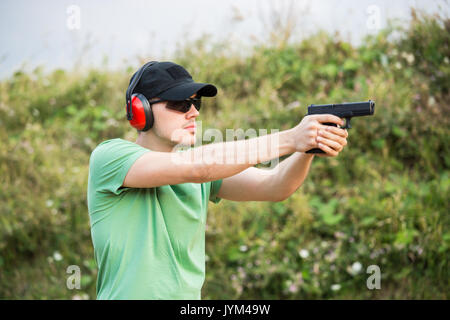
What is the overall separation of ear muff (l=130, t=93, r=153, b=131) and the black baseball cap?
0.14 feet

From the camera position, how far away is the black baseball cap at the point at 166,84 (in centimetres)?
218

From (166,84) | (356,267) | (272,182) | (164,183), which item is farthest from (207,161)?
(356,267)

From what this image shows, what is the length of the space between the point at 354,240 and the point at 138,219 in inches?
111

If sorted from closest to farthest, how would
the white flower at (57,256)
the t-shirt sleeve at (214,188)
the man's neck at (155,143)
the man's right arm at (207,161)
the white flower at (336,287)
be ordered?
the man's right arm at (207,161)
the man's neck at (155,143)
the t-shirt sleeve at (214,188)
the white flower at (336,287)
the white flower at (57,256)

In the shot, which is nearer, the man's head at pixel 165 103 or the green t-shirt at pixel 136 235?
the green t-shirt at pixel 136 235

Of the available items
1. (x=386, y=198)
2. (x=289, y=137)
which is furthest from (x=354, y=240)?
(x=289, y=137)

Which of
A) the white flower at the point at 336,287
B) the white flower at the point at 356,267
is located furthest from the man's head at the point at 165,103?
the white flower at the point at 356,267

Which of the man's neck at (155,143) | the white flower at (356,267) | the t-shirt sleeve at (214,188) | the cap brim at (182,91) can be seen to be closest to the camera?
the cap brim at (182,91)

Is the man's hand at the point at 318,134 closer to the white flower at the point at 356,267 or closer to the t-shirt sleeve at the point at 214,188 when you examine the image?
the t-shirt sleeve at the point at 214,188

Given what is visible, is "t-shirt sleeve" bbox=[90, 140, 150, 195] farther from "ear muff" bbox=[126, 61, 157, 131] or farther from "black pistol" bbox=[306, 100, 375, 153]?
"black pistol" bbox=[306, 100, 375, 153]

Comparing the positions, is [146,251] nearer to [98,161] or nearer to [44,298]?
[98,161]

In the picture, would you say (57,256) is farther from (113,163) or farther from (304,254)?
(113,163)

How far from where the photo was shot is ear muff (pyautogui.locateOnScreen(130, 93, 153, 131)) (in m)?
Result: 2.18

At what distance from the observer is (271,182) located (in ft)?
7.99
